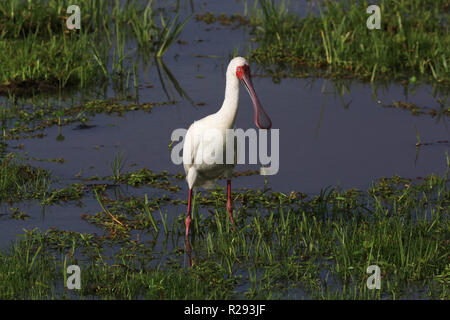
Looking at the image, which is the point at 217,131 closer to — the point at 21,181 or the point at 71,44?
the point at 21,181

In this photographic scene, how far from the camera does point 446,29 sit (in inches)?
532

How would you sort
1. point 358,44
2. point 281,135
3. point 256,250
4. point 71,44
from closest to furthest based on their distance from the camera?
point 256,250, point 281,135, point 71,44, point 358,44

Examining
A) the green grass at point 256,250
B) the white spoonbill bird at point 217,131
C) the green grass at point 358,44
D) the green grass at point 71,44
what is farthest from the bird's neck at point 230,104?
the green grass at point 358,44

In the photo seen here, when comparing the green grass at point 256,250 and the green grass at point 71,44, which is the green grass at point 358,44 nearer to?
the green grass at point 71,44

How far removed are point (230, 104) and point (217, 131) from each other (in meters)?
0.22

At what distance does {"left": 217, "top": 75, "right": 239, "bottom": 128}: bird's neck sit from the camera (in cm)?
777

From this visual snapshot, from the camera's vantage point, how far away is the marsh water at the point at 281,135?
9.14 metres

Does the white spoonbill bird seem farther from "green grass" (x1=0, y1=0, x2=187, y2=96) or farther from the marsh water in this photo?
"green grass" (x1=0, y1=0, x2=187, y2=96)

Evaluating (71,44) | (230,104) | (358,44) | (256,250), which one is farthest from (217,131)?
(358,44)

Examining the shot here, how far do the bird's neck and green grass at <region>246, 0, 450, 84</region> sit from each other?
4628 millimetres

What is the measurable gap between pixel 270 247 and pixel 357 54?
5348mm

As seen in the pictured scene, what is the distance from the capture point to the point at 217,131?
780cm

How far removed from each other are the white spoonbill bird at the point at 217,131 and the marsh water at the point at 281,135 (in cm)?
54

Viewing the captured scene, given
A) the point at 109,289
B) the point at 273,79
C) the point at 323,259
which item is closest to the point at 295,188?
the point at 323,259
